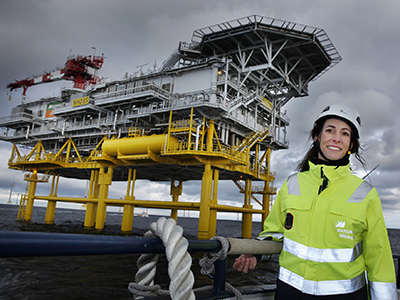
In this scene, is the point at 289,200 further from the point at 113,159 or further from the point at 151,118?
the point at 113,159

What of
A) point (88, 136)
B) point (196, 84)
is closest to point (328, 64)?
point (196, 84)

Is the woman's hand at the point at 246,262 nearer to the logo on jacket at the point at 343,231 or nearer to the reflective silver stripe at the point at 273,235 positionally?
the reflective silver stripe at the point at 273,235

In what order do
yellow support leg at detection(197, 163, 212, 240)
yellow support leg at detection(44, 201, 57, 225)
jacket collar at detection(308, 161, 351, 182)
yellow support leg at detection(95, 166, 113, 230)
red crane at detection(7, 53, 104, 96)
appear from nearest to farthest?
1. jacket collar at detection(308, 161, 351, 182)
2. yellow support leg at detection(197, 163, 212, 240)
3. yellow support leg at detection(95, 166, 113, 230)
4. yellow support leg at detection(44, 201, 57, 225)
5. red crane at detection(7, 53, 104, 96)

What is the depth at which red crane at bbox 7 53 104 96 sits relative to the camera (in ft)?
138

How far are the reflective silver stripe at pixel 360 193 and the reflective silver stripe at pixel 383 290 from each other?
64cm

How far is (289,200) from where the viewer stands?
9.16 ft

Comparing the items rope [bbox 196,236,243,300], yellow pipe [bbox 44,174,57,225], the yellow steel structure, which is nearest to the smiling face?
rope [bbox 196,236,243,300]

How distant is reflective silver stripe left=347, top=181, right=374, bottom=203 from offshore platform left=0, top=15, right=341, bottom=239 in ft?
63.0

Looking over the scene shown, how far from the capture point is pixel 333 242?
96.0 inches

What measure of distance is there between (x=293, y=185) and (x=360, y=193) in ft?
1.92

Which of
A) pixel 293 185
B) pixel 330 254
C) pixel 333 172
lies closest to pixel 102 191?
pixel 293 185

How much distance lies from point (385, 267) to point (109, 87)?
107ft

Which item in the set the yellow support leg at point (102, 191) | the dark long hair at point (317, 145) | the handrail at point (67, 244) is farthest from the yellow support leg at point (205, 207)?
the handrail at point (67, 244)

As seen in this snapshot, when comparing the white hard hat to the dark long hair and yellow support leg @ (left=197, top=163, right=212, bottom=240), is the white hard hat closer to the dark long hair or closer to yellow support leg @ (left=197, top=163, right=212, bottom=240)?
the dark long hair
